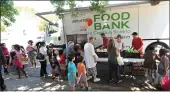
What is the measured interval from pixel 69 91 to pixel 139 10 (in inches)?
203

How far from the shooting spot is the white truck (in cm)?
1083

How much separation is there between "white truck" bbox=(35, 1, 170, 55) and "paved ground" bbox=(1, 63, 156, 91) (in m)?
2.18

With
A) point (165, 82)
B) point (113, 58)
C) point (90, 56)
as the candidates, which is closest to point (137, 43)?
point (113, 58)

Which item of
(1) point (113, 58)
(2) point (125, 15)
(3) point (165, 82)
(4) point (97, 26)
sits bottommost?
(3) point (165, 82)

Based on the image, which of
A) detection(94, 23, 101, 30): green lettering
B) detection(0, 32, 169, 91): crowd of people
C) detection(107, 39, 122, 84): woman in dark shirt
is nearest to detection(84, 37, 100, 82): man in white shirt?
detection(0, 32, 169, 91): crowd of people

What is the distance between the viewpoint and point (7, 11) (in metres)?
6.89

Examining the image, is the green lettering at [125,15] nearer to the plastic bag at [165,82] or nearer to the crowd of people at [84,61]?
the crowd of people at [84,61]

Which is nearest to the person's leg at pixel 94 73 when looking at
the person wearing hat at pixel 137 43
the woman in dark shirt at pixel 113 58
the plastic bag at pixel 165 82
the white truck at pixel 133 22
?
the woman in dark shirt at pixel 113 58

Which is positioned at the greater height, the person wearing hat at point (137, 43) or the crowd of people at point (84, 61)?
the person wearing hat at point (137, 43)

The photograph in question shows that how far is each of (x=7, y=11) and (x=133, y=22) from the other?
6.04 metres

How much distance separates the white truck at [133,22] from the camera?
10.8 metres

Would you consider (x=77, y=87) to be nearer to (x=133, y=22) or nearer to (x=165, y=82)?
(x=165, y=82)

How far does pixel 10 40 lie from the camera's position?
21750 mm

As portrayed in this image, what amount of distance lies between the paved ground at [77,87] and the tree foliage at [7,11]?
2400mm
